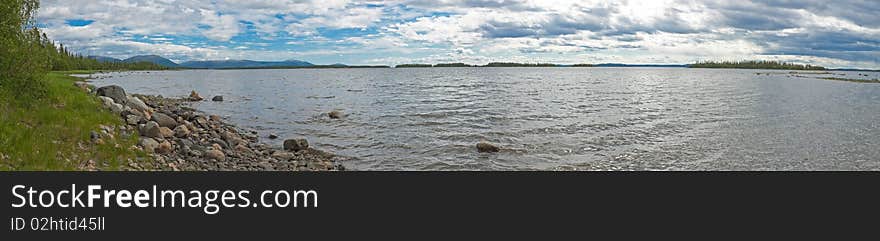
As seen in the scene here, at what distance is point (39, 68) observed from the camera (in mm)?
18906

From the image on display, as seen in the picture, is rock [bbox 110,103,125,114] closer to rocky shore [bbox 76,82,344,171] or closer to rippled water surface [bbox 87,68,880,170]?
rocky shore [bbox 76,82,344,171]

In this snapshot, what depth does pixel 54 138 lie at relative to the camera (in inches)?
647

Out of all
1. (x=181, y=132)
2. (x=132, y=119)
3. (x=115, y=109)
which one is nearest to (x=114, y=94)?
(x=115, y=109)

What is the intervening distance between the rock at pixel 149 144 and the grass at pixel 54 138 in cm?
30

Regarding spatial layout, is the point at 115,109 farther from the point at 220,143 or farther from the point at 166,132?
the point at 220,143

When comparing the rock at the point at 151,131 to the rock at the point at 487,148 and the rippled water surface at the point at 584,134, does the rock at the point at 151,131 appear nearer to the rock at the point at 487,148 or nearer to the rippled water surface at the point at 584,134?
the rippled water surface at the point at 584,134

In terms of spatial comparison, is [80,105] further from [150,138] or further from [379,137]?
[379,137]

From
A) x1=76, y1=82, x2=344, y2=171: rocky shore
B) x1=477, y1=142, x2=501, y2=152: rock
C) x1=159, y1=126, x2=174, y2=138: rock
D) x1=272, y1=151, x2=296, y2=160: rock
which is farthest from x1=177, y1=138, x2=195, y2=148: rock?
x1=477, y1=142, x2=501, y2=152: rock

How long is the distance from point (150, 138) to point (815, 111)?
157ft

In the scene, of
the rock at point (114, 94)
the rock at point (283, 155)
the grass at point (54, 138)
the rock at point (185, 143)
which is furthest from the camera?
the rock at point (114, 94)

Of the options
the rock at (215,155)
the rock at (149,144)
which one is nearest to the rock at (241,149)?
the rock at (215,155)

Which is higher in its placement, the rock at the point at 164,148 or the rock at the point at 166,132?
the rock at the point at 166,132

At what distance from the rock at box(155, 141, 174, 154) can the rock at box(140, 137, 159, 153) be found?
0.41ft

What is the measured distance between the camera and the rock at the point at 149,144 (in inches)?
717
